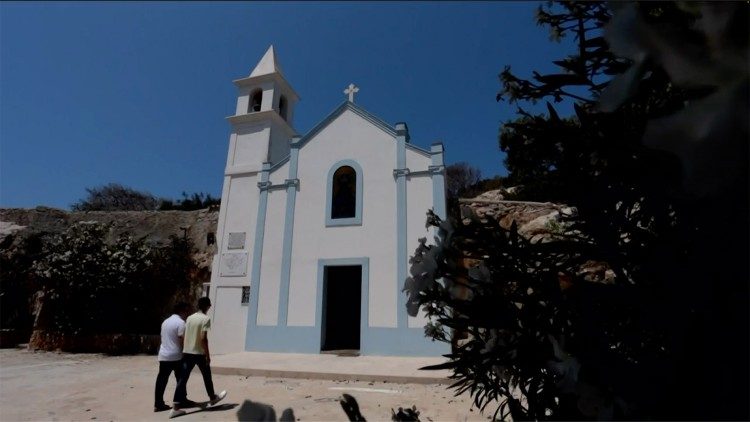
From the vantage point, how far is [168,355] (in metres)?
4.65

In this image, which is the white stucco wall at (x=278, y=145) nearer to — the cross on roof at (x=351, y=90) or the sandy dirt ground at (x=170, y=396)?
the cross on roof at (x=351, y=90)

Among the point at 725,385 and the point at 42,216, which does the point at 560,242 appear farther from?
the point at 42,216

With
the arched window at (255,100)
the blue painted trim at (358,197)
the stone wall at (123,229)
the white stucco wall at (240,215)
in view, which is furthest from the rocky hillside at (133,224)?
the blue painted trim at (358,197)

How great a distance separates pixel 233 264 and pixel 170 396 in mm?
5365

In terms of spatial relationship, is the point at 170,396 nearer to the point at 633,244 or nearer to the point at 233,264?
the point at 233,264

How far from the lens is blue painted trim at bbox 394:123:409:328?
890 centimetres

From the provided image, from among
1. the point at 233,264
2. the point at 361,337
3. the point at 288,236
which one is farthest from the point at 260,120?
the point at 361,337

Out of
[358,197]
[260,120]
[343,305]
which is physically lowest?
[343,305]

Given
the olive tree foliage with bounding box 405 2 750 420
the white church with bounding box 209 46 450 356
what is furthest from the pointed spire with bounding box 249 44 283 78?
the olive tree foliage with bounding box 405 2 750 420

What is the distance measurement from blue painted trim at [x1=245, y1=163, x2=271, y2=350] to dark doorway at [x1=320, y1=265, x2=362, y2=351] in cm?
191

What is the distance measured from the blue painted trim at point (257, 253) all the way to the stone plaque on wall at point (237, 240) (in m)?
0.56

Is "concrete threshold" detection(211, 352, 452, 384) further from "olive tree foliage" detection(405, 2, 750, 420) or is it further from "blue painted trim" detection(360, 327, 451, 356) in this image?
"olive tree foliage" detection(405, 2, 750, 420)

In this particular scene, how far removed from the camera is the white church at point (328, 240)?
9234 millimetres

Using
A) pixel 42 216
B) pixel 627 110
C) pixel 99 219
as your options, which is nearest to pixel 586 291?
pixel 627 110
